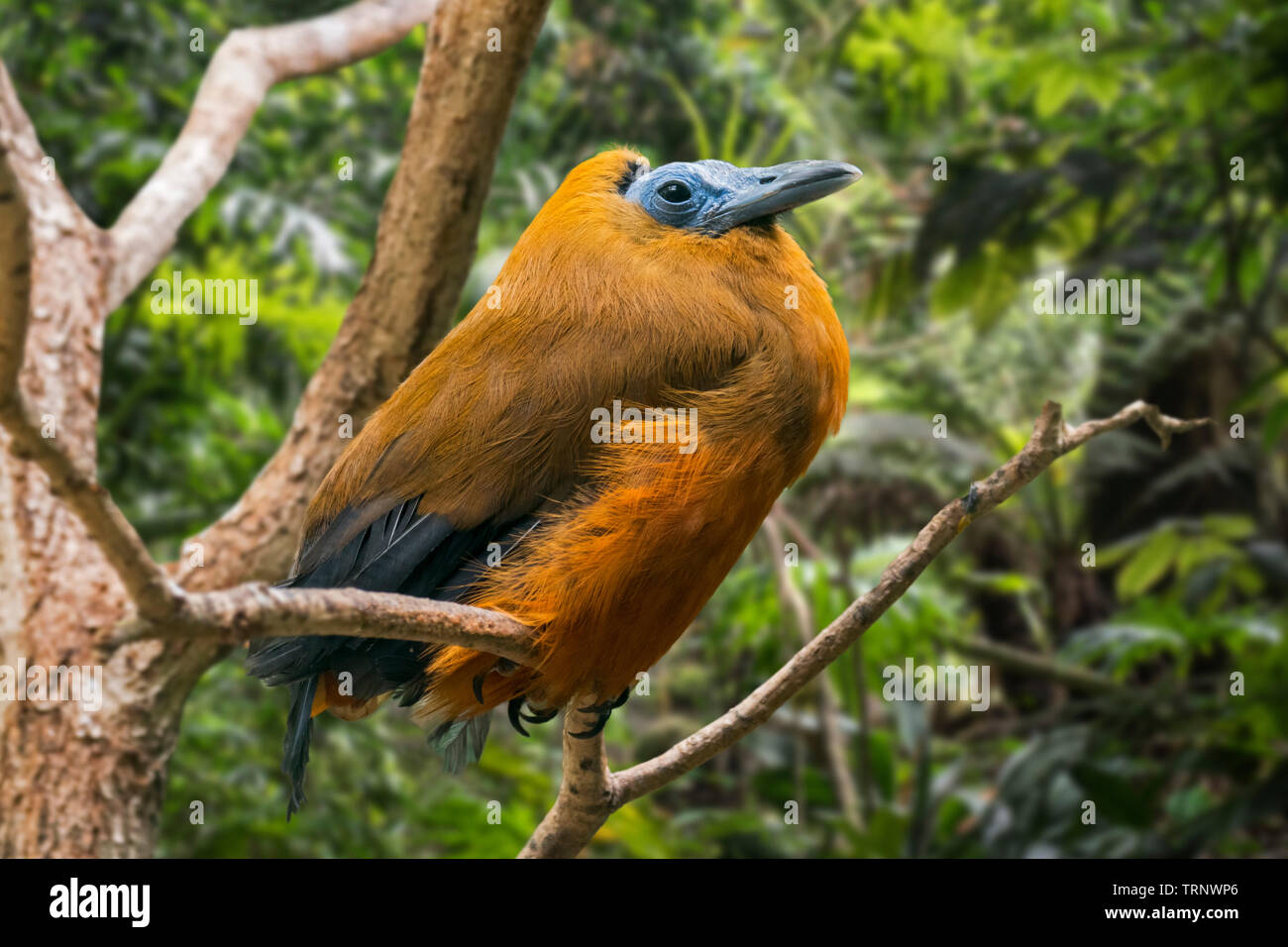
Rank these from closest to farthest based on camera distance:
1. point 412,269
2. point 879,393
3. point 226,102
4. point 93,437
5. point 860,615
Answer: point 860,615 < point 412,269 < point 93,437 < point 226,102 < point 879,393

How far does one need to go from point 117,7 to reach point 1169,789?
5.51 metres

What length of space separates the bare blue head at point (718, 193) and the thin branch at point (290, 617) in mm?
772

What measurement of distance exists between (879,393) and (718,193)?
4345 millimetres

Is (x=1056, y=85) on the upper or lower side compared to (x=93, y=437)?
upper

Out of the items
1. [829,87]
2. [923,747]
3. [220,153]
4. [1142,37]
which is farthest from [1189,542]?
[220,153]

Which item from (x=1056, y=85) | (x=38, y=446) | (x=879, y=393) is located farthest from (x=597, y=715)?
(x=879, y=393)

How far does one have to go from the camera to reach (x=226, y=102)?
286cm

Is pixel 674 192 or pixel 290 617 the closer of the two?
pixel 290 617

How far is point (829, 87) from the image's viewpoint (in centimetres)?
615

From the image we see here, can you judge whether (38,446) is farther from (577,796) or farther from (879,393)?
(879,393)

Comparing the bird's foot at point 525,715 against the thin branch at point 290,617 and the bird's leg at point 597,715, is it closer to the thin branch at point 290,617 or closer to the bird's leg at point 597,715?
the bird's leg at point 597,715

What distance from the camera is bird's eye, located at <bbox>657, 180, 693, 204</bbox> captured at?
1691 millimetres

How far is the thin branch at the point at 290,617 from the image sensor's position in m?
0.85

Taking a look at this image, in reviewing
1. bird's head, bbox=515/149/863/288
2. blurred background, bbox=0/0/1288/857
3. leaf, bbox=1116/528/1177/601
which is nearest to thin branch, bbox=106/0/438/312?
blurred background, bbox=0/0/1288/857
